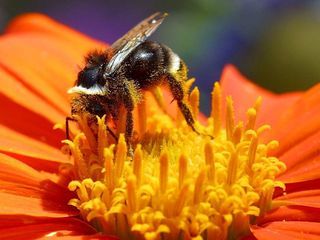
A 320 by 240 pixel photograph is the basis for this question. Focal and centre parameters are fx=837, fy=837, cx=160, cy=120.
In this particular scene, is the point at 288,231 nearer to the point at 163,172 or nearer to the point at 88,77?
the point at 163,172

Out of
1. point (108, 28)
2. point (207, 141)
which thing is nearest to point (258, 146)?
point (207, 141)

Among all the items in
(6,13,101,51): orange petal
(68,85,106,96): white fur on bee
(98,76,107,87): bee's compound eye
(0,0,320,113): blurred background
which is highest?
(0,0,320,113): blurred background

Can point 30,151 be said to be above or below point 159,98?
below

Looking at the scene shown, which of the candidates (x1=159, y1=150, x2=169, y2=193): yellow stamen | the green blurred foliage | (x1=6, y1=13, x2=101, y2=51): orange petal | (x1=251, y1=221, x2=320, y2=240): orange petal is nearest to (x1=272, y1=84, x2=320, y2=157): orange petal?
(x1=251, y1=221, x2=320, y2=240): orange petal

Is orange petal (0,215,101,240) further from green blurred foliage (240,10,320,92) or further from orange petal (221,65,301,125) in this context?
green blurred foliage (240,10,320,92)

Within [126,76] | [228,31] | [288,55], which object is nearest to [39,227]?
[126,76]

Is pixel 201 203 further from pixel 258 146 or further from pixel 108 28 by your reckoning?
pixel 108 28

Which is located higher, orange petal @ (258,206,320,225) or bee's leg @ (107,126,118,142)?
bee's leg @ (107,126,118,142)
